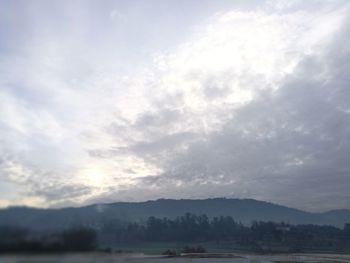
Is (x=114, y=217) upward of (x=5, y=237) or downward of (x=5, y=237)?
upward

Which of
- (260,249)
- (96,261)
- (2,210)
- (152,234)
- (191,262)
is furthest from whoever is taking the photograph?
(260,249)

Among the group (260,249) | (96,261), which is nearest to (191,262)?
(96,261)

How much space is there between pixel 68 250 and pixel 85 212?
13.2 meters

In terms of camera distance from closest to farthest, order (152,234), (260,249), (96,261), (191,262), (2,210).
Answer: (2,210) → (96,261) → (191,262) → (152,234) → (260,249)

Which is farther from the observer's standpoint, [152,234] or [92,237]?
[152,234]

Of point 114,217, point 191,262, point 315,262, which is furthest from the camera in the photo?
point 315,262

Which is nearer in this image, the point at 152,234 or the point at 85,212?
the point at 85,212

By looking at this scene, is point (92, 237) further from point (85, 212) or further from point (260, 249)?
point (260, 249)

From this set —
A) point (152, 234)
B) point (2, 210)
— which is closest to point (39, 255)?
point (2, 210)

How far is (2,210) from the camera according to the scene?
34.8 m

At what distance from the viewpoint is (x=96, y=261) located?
37.1 m

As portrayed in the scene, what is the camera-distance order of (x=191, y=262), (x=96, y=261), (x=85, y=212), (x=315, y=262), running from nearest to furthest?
(x=96, y=261)
(x=85, y=212)
(x=191, y=262)
(x=315, y=262)

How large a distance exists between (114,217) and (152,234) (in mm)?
127934

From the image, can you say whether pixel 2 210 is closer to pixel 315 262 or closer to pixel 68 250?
→ pixel 68 250
